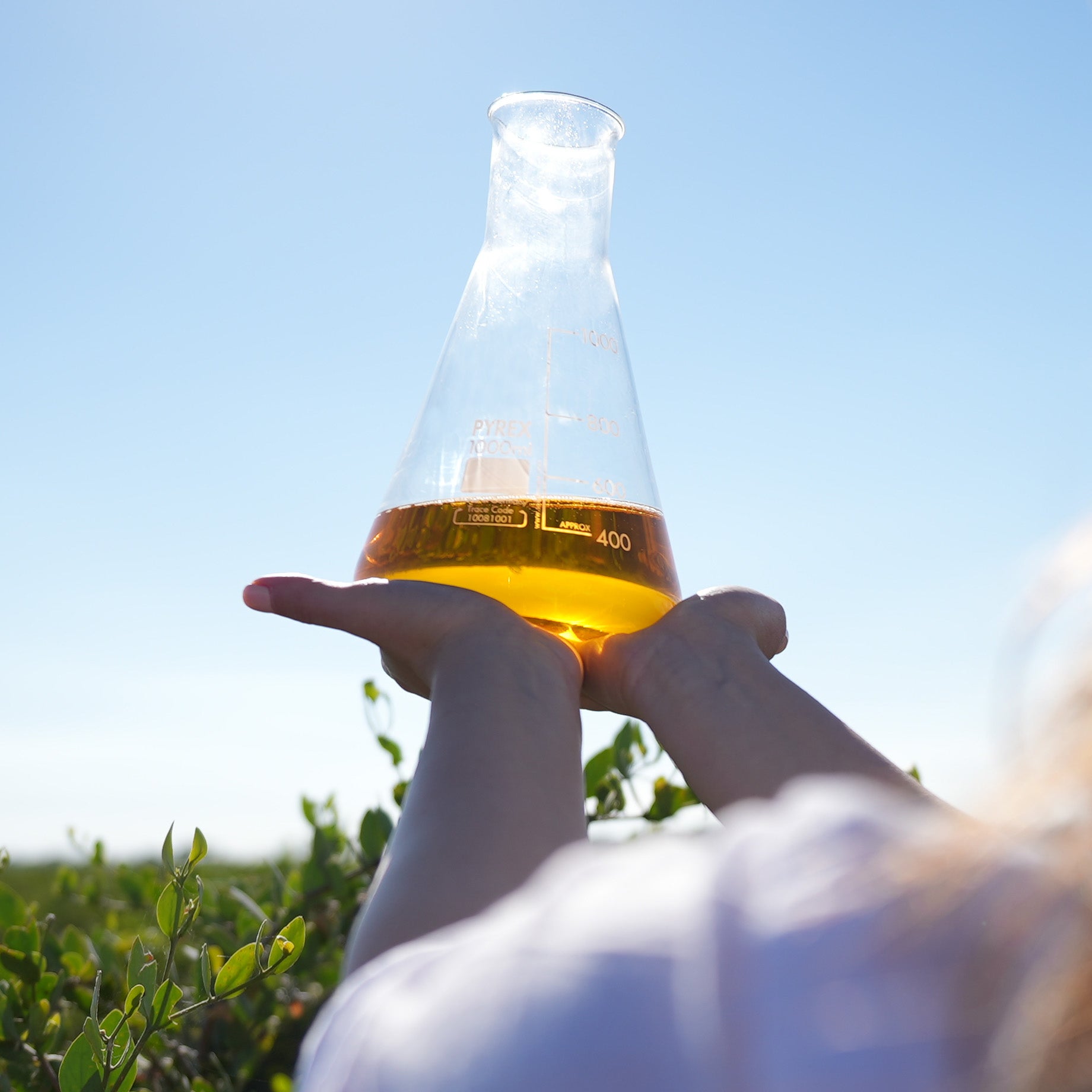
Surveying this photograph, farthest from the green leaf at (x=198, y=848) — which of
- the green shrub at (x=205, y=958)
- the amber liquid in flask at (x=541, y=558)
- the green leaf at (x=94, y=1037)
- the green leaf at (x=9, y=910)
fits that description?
the green leaf at (x=9, y=910)

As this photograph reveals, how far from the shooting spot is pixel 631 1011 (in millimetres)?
437

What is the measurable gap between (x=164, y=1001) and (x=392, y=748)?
Answer: 0.90 meters

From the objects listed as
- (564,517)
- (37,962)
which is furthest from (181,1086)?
(564,517)

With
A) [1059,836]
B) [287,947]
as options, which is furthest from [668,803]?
[1059,836]

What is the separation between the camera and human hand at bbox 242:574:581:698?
1.19 meters

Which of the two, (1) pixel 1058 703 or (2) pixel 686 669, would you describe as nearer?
(1) pixel 1058 703

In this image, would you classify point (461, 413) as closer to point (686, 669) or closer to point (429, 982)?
point (686, 669)

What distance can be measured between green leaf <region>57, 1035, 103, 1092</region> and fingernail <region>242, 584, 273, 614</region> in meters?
0.50

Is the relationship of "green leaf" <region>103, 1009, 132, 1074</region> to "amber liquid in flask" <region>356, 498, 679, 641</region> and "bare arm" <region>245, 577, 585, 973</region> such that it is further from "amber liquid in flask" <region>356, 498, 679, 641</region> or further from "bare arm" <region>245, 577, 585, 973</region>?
"amber liquid in flask" <region>356, 498, 679, 641</region>

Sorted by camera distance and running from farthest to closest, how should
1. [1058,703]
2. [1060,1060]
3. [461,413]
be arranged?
[461,413] → [1058,703] → [1060,1060]

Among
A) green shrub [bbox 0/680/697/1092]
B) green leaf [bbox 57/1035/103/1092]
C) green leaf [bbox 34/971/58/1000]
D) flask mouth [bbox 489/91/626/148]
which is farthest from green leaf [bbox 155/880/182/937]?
flask mouth [bbox 489/91/626/148]

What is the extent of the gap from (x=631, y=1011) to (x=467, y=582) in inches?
33.3

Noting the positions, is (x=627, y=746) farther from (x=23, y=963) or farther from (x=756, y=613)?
(x=23, y=963)

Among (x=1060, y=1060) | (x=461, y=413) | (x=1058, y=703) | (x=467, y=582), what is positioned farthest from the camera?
(x=461, y=413)
